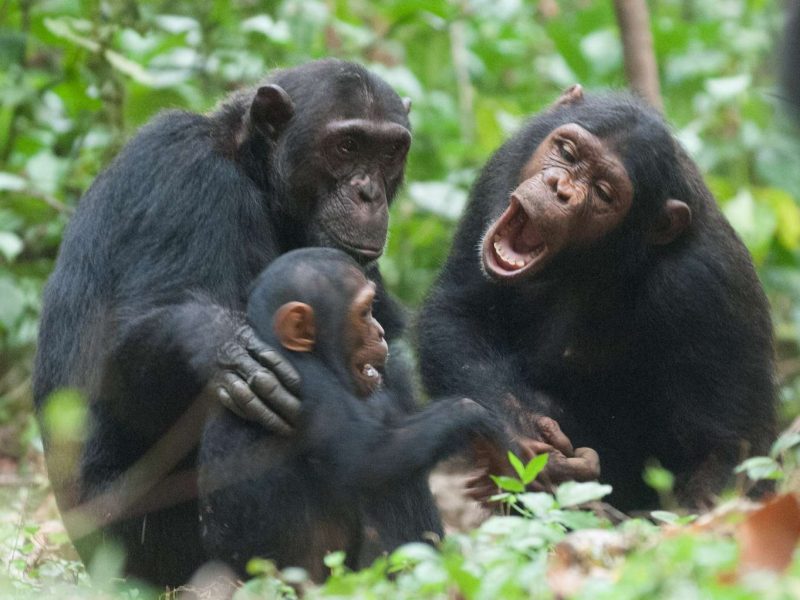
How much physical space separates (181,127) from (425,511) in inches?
83.7

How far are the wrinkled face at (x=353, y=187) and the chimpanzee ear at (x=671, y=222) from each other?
146 cm

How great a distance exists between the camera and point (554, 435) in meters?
6.85

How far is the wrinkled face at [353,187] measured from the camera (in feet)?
20.4

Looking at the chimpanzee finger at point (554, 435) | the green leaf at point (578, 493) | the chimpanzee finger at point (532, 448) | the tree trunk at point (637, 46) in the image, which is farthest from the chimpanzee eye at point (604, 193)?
the tree trunk at point (637, 46)

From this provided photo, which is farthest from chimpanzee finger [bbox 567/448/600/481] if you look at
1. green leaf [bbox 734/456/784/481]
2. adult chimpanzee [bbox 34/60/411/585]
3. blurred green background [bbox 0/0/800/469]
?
blurred green background [bbox 0/0/800/469]

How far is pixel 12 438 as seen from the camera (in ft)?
33.0

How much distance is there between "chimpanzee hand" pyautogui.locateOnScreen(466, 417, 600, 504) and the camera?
6445mm

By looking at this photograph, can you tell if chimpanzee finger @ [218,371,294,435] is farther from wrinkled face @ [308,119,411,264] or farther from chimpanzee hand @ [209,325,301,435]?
wrinkled face @ [308,119,411,264]

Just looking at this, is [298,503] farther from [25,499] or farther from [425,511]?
[25,499]

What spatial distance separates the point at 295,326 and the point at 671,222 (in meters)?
2.45

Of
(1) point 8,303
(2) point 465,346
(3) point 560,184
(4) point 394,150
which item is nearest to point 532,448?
(2) point 465,346

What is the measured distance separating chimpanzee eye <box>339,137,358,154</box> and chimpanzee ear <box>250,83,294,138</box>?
289 mm

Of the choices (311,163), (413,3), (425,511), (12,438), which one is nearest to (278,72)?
(311,163)

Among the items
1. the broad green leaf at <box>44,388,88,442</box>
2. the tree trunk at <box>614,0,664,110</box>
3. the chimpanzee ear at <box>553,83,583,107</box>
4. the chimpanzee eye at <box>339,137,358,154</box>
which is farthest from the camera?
the tree trunk at <box>614,0,664,110</box>
